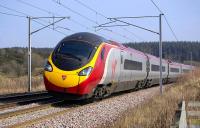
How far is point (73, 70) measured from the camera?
1628cm

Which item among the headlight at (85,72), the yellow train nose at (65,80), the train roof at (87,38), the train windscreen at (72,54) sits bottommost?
the yellow train nose at (65,80)

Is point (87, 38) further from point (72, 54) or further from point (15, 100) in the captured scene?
point (15, 100)

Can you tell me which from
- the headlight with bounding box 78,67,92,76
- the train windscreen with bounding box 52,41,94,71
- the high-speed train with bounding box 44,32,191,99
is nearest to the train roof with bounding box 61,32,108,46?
the high-speed train with bounding box 44,32,191,99

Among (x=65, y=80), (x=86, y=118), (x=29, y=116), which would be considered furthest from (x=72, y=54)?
(x=86, y=118)

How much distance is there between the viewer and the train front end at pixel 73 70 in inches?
637

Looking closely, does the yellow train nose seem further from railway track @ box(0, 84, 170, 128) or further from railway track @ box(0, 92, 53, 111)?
railway track @ box(0, 92, 53, 111)

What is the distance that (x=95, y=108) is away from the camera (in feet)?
51.0

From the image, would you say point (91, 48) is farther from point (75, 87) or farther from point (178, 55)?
point (178, 55)

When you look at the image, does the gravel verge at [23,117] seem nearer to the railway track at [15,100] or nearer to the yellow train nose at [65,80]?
the yellow train nose at [65,80]

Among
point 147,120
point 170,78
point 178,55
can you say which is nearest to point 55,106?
point 147,120

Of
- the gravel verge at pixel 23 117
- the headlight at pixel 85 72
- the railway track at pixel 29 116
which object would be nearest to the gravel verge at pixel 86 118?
the railway track at pixel 29 116

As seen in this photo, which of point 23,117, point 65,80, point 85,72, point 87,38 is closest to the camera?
point 23,117

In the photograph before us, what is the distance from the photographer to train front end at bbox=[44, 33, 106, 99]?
1619 cm

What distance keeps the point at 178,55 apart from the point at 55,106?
113 m
